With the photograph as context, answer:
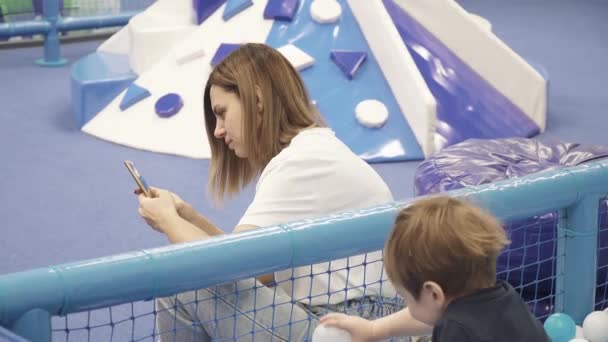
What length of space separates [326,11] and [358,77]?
40 cm

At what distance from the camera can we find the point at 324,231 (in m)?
1.68

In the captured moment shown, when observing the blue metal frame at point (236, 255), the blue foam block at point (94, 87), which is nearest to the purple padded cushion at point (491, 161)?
the blue metal frame at point (236, 255)

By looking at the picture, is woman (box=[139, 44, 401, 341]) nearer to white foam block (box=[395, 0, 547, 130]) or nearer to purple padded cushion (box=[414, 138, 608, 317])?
purple padded cushion (box=[414, 138, 608, 317])

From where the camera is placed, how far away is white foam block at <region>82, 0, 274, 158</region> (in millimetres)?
4660

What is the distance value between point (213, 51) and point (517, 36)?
132 inches

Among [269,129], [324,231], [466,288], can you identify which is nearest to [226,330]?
[324,231]

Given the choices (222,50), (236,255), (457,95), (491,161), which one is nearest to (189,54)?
(222,50)

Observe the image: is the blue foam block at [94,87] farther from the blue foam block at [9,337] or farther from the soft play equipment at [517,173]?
the blue foam block at [9,337]

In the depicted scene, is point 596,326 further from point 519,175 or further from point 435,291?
point 435,291

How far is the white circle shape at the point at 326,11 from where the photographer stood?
4.87 meters

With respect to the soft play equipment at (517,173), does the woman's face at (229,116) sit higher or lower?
higher

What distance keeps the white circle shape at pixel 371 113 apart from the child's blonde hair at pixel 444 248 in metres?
3.09

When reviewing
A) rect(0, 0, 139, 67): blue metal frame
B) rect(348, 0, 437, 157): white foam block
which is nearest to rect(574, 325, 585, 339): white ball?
rect(348, 0, 437, 157): white foam block

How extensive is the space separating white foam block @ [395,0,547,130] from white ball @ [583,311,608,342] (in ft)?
9.17
